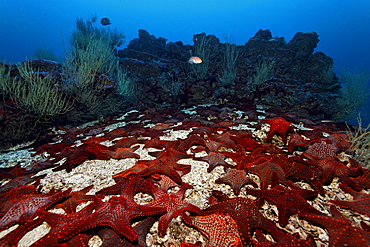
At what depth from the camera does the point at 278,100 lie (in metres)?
8.59

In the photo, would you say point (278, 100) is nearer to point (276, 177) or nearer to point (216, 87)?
point (216, 87)

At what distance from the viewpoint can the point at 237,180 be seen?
5.90 feet

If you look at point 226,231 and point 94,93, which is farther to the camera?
point 94,93

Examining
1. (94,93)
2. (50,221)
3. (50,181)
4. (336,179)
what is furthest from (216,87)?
(50,221)

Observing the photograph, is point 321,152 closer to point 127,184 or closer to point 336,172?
point 336,172

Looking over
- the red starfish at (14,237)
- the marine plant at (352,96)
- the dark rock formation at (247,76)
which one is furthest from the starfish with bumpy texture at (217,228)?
the marine plant at (352,96)

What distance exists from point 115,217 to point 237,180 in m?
1.24

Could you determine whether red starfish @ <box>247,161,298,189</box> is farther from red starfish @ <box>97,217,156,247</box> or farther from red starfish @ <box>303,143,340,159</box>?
red starfish @ <box>97,217,156,247</box>

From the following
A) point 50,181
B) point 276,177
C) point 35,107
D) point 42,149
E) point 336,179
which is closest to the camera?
point 276,177

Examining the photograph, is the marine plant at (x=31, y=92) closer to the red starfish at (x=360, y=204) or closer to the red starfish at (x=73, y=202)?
the red starfish at (x=73, y=202)

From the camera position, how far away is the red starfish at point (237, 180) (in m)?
1.76

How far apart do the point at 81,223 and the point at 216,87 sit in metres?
9.11

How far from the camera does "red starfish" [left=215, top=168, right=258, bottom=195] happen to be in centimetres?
176

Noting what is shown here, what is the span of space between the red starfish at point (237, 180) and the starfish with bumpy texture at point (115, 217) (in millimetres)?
814
